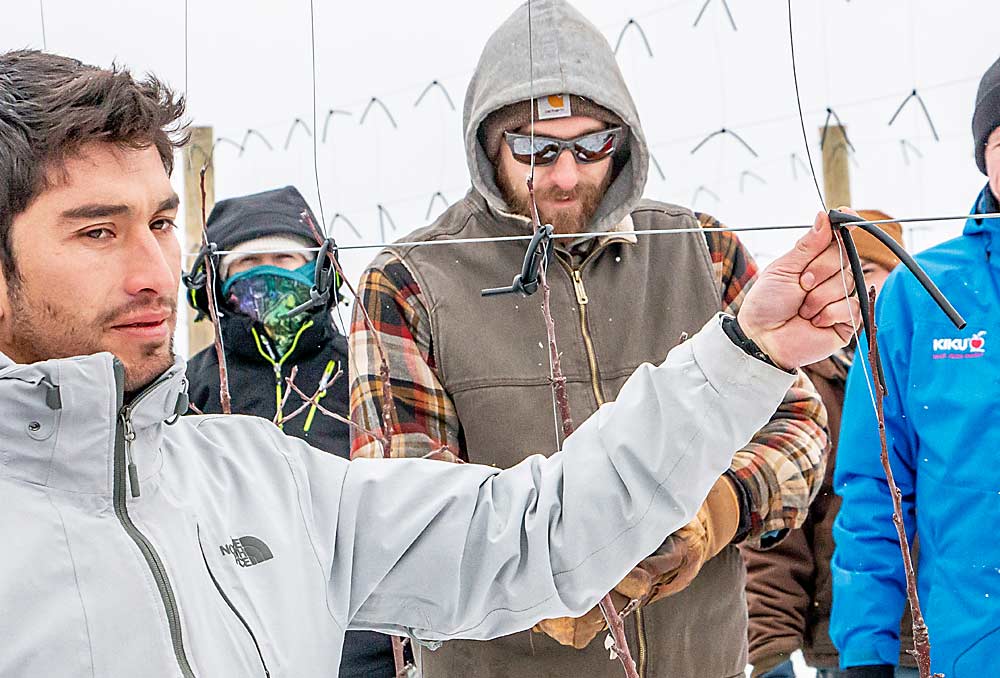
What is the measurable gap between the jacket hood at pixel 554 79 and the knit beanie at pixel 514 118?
18mm

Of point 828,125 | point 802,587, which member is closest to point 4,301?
point 828,125

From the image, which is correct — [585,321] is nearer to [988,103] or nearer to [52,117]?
[988,103]

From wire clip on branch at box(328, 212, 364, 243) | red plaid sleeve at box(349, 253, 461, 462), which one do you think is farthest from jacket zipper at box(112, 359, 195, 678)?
wire clip on branch at box(328, 212, 364, 243)

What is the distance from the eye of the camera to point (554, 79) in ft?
6.61

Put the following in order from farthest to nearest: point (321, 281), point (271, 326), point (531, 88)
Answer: point (271, 326) < point (531, 88) < point (321, 281)

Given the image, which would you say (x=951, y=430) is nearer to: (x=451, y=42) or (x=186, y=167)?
(x=451, y=42)

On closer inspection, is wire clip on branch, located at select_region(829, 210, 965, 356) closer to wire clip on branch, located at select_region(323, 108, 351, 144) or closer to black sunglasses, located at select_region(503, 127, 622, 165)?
black sunglasses, located at select_region(503, 127, 622, 165)

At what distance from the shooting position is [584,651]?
6.39ft

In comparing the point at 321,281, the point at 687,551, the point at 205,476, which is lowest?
the point at 687,551

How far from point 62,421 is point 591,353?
0.94m

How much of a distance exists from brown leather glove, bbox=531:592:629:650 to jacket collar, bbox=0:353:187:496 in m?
0.79

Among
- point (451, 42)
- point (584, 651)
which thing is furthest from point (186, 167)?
point (584, 651)

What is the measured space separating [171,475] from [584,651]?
32.1 inches

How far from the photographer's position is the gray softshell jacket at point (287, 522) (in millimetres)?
1244
